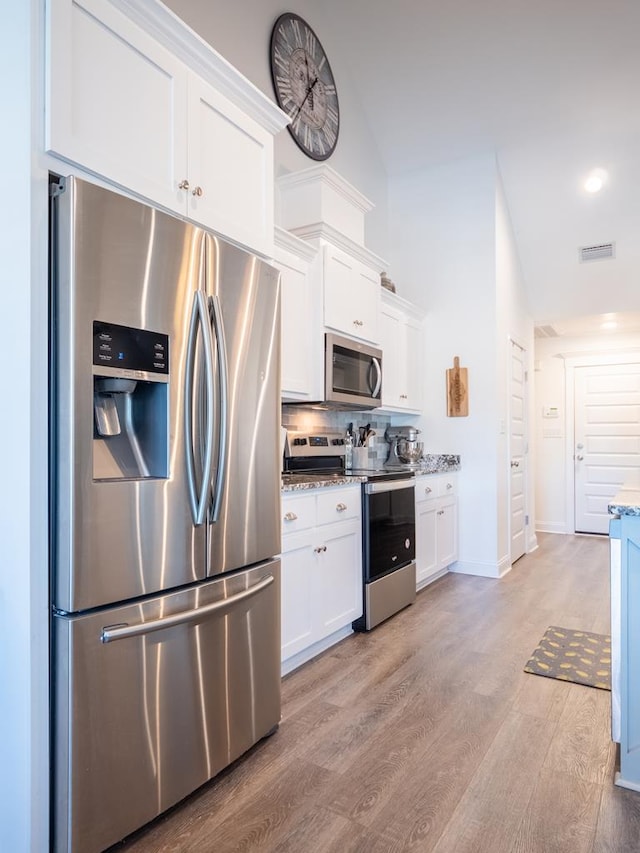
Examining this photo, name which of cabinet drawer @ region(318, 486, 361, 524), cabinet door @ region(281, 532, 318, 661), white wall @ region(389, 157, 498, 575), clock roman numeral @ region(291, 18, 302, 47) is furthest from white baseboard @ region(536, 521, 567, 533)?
clock roman numeral @ region(291, 18, 302, 47)

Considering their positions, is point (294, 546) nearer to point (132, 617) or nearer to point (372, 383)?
point (132, 617)

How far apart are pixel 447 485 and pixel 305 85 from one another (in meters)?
2.97

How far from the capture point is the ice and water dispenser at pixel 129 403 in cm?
139

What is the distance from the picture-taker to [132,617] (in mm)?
1416

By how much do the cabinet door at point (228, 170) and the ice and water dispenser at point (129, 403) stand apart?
547 mm

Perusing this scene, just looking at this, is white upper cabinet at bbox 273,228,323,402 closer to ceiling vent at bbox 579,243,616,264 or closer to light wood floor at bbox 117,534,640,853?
light wood floor at bbox 117,534,640,853

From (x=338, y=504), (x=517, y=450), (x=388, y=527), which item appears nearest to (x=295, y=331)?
(x=338, y=504)

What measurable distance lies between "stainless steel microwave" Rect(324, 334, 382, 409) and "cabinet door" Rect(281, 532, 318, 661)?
1007 millimetres

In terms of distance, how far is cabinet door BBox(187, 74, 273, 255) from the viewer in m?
1.76

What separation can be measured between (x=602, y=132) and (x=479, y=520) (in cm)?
311

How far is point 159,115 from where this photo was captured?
63.7 inches

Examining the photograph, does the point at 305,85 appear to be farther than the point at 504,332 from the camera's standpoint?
No

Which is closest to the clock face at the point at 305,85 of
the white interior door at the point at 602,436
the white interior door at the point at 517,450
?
the white interior door at the point at 517,450

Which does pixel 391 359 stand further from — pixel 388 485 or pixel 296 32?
pixel 296 32
